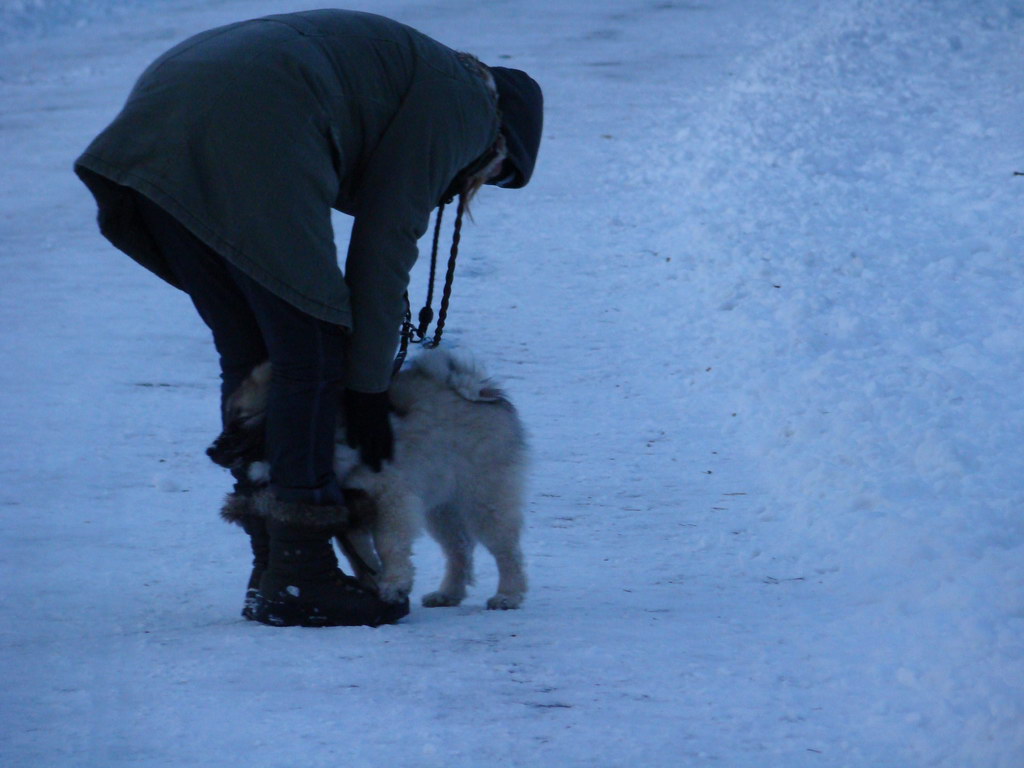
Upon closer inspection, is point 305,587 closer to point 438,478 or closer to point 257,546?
point 257,546

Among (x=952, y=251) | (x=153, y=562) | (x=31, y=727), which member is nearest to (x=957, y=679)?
(x=31, y=727)

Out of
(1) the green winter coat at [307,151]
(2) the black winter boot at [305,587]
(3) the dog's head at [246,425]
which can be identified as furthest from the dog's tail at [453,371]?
(2) the black winter boot at [305,587]

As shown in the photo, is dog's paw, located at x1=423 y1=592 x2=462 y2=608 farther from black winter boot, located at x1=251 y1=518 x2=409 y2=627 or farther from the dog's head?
the dog's head

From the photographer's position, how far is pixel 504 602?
3754mm

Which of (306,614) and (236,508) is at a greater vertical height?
(236,508)

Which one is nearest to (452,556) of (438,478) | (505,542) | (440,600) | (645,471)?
(440,600)

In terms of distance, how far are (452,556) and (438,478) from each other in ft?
1.42

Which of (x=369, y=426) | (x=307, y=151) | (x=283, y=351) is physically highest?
(x=307, y=151)

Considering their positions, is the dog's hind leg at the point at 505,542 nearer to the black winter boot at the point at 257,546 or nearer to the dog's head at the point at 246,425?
the black winter boot at the point at 257,546

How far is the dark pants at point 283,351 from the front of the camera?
3045 millimetres

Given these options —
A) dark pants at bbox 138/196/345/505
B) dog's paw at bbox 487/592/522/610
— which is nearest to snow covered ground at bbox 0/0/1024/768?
dog's paw at bbox 487/592/522/610

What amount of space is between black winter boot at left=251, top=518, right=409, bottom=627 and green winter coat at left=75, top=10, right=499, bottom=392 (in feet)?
1.57

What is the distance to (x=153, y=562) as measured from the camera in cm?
402

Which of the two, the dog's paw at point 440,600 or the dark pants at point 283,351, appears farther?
the dog's paw at point 440,600
